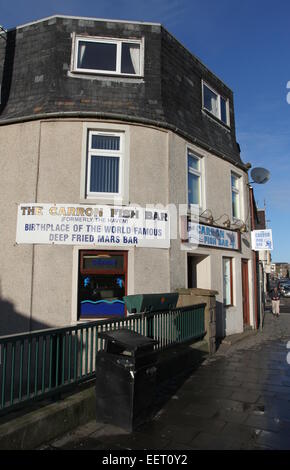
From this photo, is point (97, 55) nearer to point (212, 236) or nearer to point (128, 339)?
point (212, 236)

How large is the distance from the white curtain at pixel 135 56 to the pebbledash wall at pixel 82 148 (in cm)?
13

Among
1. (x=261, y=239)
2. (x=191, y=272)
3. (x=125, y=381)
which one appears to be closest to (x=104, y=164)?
(x=191, y=272)

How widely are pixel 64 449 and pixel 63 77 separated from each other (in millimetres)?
8279

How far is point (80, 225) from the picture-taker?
7832 mm

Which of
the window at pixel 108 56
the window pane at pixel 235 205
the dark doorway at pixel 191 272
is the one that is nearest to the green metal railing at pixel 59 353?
the dark doorway at pixel 191 272

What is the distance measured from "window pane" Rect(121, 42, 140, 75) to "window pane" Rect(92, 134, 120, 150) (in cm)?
219

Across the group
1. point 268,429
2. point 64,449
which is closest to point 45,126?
point 64,449

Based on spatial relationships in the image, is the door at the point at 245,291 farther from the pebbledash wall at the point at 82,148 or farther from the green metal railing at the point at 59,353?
the green metal railing at the point at 59,353

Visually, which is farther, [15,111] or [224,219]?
[224,219]

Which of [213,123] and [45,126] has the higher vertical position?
[213,123]

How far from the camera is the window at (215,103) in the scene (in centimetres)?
1180

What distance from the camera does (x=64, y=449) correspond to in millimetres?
3830

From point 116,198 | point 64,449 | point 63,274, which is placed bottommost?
point 64,449

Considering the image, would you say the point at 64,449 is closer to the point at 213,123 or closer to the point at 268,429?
the point at 268,429
